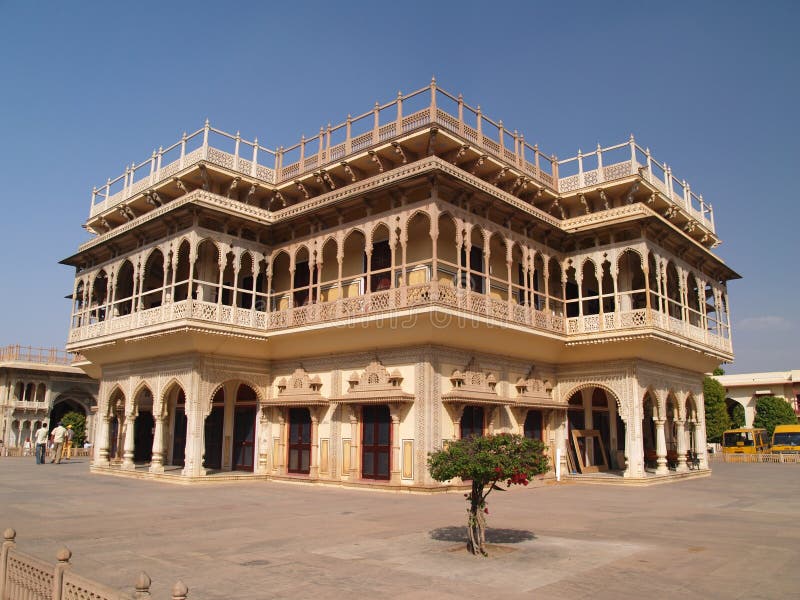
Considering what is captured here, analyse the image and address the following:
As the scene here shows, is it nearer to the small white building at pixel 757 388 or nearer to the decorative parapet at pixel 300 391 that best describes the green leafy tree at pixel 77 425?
the decorative parapet at pixel 300 391

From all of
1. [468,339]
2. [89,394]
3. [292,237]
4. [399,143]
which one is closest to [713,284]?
[468,339]

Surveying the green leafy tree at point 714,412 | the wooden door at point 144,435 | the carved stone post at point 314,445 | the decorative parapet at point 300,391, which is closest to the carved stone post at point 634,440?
the decorative parapet at point 300,391

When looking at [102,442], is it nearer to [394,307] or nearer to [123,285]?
[123,285]

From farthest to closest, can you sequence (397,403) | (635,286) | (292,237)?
1. (635,286)
2. (292,237)
3. (397,403)

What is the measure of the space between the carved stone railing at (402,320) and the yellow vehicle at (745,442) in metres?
20.5

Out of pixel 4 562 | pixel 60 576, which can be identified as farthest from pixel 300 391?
pixel 60 576

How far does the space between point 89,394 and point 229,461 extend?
102 ft

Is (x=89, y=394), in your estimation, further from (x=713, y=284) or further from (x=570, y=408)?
(x=713, y=284)

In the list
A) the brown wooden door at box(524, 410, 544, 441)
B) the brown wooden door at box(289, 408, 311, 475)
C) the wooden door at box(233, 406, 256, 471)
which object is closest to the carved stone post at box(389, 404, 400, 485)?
the brown wooden door at box(289, 408, 311, 475)

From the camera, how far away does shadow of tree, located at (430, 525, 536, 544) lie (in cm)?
1048

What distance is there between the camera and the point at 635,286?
25016 millimetres

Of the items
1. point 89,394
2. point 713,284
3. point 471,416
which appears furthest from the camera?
point 89,394

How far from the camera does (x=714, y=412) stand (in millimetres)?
49406

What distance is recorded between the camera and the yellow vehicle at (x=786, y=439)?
39188mm
